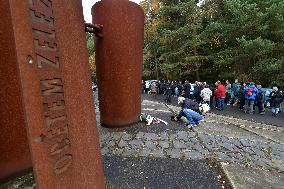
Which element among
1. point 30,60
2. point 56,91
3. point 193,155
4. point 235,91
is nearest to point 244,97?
point 235,91

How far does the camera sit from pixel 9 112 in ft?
14.4

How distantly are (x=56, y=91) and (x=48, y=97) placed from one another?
0.46 feet

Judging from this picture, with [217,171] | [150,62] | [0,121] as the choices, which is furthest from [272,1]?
[0,121]

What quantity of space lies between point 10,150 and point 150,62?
3285 centimetres

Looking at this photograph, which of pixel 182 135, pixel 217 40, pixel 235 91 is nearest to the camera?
pixel 182 135

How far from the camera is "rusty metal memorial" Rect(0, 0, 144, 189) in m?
2.34

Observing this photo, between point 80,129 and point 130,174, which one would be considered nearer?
point 80,129

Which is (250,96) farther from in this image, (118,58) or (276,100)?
(118,58)

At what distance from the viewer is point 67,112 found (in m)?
2.77

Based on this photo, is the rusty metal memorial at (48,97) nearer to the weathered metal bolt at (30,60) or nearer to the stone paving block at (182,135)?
the weathered metal bolt at (30,60)

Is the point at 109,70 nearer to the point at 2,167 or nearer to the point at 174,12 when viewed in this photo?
the point at 2,167

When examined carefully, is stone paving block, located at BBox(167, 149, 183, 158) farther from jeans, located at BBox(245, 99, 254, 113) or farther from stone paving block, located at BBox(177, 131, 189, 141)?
jeans, located at BBox(245, 99, 254, 113)

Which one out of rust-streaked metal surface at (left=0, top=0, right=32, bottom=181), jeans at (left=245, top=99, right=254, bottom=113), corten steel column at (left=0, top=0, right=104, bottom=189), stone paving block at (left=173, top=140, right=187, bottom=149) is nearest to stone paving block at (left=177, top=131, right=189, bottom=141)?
stone paving block at (left=173, top=140, right=187, bottom=149)

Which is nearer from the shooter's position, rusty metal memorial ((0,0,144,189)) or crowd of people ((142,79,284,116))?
rusty metal memorial ((0,0,144,189))
